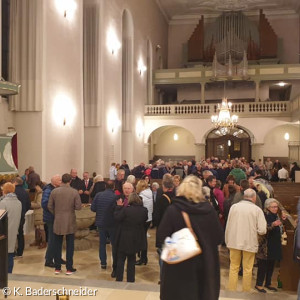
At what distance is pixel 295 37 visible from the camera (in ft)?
94.7

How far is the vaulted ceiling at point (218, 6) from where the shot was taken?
2741 cm

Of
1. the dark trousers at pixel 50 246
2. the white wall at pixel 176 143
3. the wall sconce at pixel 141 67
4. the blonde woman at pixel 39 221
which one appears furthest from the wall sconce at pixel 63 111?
the white wall at pixel 176 143

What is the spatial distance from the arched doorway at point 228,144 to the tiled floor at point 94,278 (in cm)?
1736

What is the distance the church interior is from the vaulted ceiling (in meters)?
0.08

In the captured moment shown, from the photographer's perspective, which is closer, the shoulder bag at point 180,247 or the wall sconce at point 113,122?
the shoulder bag at point 180,247

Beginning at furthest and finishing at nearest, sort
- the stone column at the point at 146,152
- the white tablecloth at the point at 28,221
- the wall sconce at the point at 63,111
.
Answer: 1. the stone column at the point at 146,152
2. the wall sconce at the point at 63,111
3. the white tablecloth at the point at 28,221

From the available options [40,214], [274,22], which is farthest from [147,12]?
[40,214]

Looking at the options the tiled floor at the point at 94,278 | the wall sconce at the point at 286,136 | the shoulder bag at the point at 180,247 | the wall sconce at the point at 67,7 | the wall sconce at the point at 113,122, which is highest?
the wall sconce at the point at 67,7

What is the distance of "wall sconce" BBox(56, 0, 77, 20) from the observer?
12.9m

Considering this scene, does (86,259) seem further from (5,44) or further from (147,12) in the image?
(147,12)

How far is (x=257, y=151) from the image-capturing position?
23891mm

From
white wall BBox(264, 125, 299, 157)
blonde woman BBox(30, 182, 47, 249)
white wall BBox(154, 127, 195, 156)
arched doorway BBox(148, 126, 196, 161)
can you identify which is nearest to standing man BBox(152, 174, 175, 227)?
blonde woman BBox(30, 182, 47, 249)

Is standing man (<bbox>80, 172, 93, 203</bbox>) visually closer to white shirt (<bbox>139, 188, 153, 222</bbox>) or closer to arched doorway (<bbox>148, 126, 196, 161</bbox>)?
white shirt (<bbox>139, 188, 153, 222</bbox>)

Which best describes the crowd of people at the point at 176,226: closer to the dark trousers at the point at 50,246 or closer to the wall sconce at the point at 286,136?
the dark trousers at the point at 50,246
